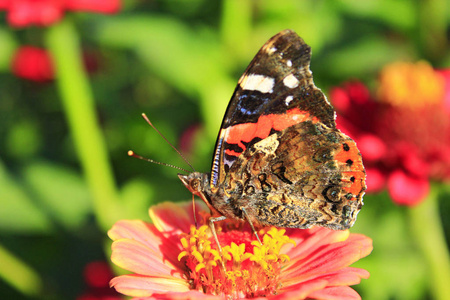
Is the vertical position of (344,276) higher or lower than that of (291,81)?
lower

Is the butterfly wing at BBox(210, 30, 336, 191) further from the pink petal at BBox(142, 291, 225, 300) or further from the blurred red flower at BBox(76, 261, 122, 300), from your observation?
the blurred red flower at BBox(76, 261, 122, 300)

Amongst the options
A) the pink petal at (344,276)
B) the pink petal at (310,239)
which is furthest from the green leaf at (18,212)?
the pink petal at (344,276)

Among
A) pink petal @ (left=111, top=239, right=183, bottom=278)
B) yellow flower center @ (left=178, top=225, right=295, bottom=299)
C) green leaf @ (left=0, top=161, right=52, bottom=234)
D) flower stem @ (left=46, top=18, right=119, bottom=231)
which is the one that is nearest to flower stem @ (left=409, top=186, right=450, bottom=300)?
yellow flower center @ (left=178, top=225, right=295, bottom=299)

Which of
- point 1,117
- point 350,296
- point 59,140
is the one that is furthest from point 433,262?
point 1,117

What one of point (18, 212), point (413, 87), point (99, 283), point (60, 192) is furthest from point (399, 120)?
point (18, 212)

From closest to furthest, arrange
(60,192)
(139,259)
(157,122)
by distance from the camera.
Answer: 1. (139,259)
2. (60,192)
3. (157,122)

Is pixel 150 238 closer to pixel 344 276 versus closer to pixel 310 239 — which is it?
pixel 310 239

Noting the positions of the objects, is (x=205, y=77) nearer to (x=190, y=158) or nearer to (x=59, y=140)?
(x=190, y=158)

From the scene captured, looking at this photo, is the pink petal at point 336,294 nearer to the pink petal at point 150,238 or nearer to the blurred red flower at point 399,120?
the pink petal at point 150,238
